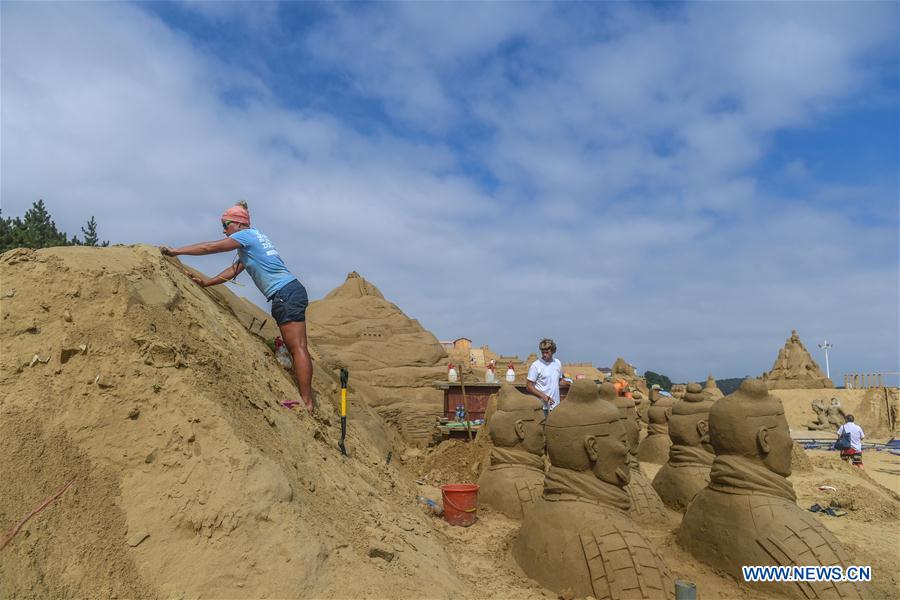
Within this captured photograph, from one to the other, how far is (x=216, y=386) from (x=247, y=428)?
0.31 m

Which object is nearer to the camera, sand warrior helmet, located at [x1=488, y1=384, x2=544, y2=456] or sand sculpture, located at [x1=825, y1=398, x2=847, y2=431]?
sand warrior helmet, located at [x1=488, y1=384, x2=544, y2=456]

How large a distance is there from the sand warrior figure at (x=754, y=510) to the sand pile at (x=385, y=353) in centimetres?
814

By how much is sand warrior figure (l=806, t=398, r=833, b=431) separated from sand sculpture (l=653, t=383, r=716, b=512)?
17867 millimetres

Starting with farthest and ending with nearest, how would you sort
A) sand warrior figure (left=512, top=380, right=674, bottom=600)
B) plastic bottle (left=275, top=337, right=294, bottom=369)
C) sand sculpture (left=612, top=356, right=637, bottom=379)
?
1. sand sculpture (left=612, top=356, right=637, bottom=379)
2. plastic bottle (left=275, top=337, right=294, bottom=369)
3. sand warrior figure (left=512, top=380, right=674, bottom=600)

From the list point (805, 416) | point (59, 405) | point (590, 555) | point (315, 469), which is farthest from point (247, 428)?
point (805, 416)

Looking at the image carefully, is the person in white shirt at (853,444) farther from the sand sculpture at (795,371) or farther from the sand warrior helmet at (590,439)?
the sand sculpture at (795,371)

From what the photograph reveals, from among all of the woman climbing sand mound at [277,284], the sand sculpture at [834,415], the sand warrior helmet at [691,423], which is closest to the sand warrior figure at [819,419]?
the sand sculpture at [834,415]

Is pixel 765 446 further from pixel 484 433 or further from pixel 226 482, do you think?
pixel 484 433

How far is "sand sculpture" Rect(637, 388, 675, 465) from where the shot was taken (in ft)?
31.5

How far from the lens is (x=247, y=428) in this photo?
2.96 metres

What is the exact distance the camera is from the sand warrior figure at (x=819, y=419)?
67.3 ft

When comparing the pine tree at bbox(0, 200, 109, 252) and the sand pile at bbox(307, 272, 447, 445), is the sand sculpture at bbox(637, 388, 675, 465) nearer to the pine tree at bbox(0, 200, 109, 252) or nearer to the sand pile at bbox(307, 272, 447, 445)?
the sand pile at bbox(307, 272, 447, 445)

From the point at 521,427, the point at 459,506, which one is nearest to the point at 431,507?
the point at 459,506

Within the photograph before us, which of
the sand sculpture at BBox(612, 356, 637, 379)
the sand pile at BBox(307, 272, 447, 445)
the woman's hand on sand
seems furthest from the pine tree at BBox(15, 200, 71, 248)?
the sand sculpture at BBox(612, 356, 637, 379)
